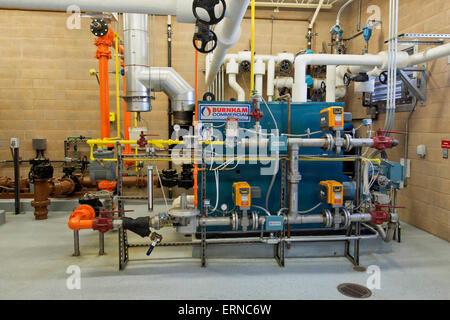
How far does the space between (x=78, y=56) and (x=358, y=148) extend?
488 cm

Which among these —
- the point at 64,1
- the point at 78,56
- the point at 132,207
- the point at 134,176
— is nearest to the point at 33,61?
the point at 78,56

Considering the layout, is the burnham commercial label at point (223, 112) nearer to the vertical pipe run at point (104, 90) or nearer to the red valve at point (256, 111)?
the red valve at point (256, 111)

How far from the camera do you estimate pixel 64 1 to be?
209 cm

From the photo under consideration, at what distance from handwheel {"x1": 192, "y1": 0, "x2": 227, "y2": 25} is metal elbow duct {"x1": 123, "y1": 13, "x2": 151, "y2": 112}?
171 cm

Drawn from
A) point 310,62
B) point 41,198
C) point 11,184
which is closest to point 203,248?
point 310,62

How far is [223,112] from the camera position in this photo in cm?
305

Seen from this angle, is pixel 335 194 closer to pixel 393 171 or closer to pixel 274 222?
pixel 274 222

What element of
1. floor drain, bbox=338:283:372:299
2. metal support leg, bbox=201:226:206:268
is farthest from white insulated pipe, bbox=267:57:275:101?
floor drain, bbox=338:283:372:299

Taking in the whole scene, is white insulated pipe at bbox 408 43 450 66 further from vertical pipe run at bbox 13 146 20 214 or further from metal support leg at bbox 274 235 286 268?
vertical pipe run at bbox 13 146 20 214

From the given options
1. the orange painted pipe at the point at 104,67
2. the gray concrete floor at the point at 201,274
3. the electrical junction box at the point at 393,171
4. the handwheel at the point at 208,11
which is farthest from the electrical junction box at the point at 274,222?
the orange painted pipe at the point at 104,67

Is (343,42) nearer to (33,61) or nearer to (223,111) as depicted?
(223,111)

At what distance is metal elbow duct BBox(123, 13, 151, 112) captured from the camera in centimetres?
354

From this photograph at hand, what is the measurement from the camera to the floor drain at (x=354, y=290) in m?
2.40

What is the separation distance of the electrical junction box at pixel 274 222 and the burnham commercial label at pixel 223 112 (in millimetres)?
971
